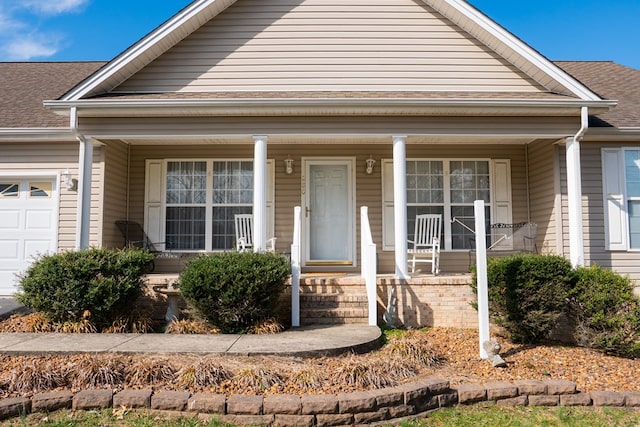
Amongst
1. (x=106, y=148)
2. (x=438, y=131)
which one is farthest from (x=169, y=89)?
(x=438, y=131)

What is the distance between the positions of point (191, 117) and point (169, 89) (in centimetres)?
94

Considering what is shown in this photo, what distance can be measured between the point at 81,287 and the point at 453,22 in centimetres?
700

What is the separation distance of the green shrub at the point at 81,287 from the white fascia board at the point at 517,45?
6384 mm

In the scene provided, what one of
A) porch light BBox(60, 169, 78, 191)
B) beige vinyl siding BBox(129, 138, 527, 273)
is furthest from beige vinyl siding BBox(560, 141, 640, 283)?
porch light BBox(60, 169, 78, 191)

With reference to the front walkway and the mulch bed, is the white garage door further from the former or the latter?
the mulch bed

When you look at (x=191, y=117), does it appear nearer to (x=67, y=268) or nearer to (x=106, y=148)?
(x=106, y=148)

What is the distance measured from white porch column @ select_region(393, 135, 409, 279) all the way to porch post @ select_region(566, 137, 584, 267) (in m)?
2.58

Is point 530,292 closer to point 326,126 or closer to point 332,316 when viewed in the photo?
point 332,316

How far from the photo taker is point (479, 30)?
7816 millimetres

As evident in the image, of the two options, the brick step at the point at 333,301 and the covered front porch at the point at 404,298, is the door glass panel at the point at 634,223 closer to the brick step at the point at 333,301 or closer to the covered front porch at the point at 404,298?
the covered front porch at the point at 404,298

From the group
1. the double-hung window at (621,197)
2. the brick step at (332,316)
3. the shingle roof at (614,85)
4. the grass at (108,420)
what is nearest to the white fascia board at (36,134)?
the brick step at (332,316)

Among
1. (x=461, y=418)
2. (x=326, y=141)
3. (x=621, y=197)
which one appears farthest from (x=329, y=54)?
(x=461, y=418)

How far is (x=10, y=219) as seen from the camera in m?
8.21

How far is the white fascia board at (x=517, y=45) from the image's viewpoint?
7.30 metres
